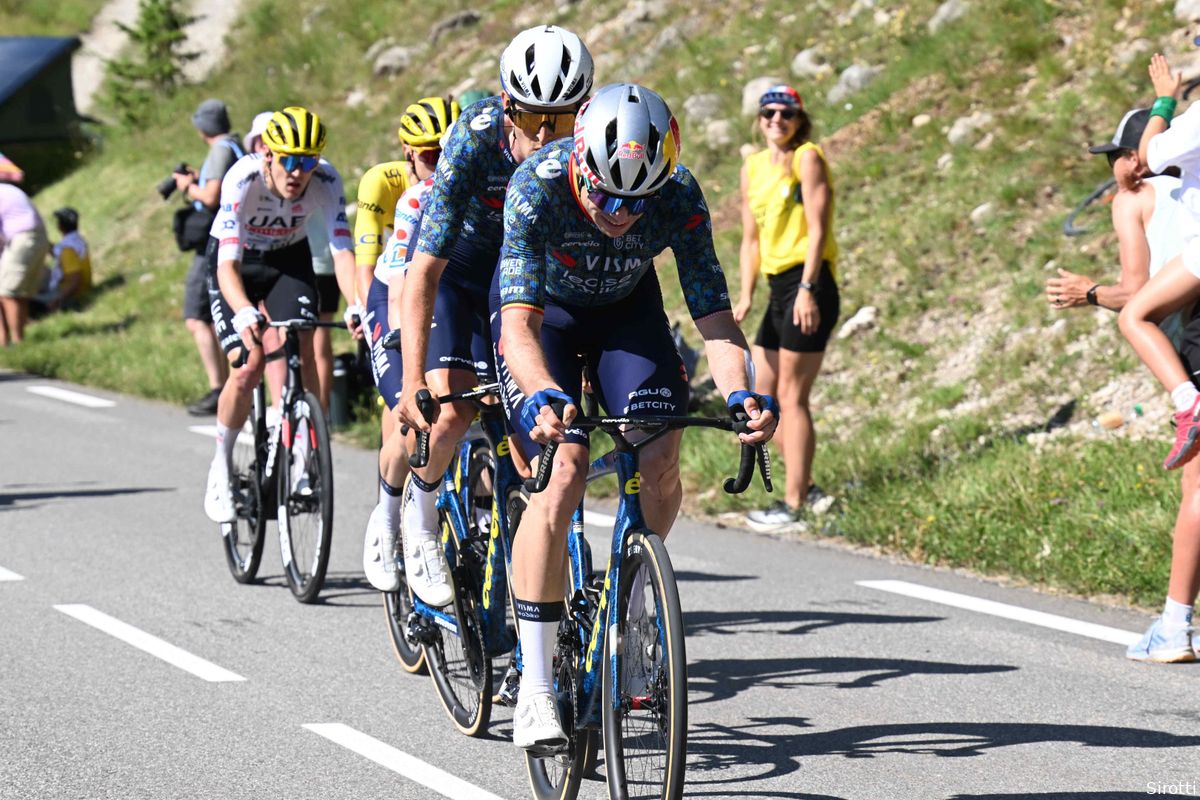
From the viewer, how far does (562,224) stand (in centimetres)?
480

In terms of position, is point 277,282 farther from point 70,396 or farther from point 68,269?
point 68,269

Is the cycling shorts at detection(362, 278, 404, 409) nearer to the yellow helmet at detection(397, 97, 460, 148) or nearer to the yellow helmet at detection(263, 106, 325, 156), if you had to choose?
the yellow helmet at detection(397, 97, 460, 148)

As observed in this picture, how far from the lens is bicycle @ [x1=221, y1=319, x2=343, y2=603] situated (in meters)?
7.89

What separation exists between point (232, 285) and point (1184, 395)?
13.7ft

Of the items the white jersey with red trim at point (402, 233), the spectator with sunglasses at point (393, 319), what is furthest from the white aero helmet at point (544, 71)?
the white jersey with red trim at point (402, 233)

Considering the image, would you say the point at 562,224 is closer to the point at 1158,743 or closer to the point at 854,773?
the point at 854,773

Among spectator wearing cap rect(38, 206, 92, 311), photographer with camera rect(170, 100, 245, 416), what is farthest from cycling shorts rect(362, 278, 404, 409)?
spectator wearing cap rect(38, 206, 92, 311)

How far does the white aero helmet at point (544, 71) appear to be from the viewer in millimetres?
5504

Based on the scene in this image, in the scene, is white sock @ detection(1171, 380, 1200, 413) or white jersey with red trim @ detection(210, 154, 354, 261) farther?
white jersey with red trim @ detection(210, 154, 354, 261)

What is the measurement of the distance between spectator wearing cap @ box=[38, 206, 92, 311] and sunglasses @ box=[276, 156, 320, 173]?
14231 mm

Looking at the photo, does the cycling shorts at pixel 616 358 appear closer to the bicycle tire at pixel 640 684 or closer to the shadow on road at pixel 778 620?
the bicycle tire at pixel 640 684

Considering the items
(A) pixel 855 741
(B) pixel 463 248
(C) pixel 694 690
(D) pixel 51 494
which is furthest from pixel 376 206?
(D) pixel 51 494

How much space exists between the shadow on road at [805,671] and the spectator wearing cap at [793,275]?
9.41ft

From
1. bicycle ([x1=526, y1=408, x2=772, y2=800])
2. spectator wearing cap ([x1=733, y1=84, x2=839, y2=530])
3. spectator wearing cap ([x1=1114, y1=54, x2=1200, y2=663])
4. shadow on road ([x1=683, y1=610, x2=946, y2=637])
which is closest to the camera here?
bicycle ([x1=526, y1=408, x2=772, y2=800])
